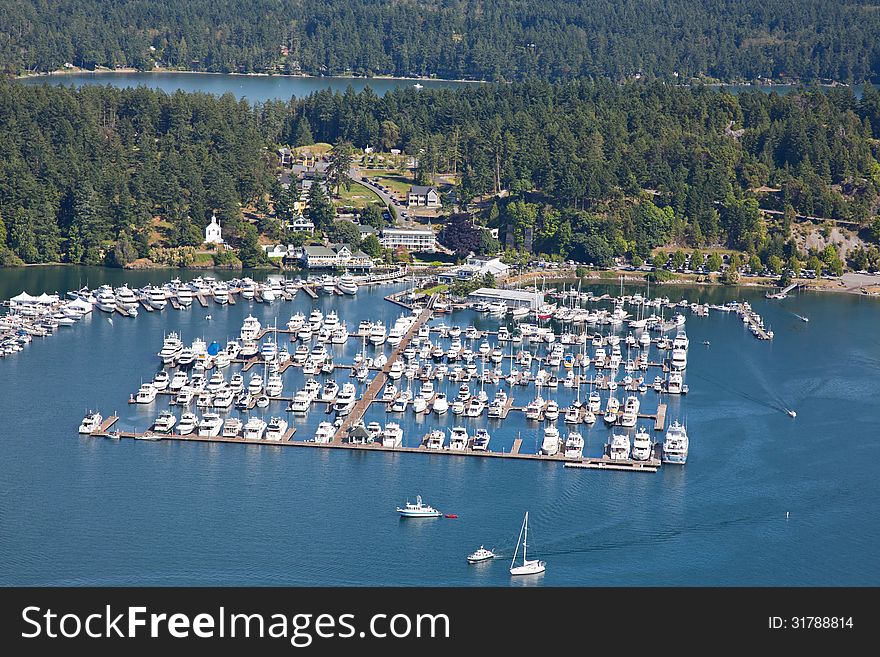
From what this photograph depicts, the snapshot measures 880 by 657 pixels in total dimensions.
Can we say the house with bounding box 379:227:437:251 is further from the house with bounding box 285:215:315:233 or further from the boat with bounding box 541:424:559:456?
the boat with bounding box 541:424:559:456

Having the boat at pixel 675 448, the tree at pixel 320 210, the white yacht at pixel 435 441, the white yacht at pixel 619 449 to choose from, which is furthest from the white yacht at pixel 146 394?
the tree at pixel 320 210

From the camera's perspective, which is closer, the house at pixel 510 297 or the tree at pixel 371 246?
the house at pixel 510 297

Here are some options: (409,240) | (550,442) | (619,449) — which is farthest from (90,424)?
(409,240)

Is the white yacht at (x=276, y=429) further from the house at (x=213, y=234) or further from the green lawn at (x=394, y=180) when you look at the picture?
the green lawn at (x=394, y=180)

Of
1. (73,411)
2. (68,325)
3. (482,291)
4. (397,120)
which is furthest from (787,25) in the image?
(73,411)

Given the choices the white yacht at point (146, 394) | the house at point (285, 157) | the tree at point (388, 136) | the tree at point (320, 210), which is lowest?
the white yacht at point (146, 394)

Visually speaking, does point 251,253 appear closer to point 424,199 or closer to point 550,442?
point 424,199

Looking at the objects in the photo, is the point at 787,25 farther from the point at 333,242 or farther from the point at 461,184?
the point at 333,242
